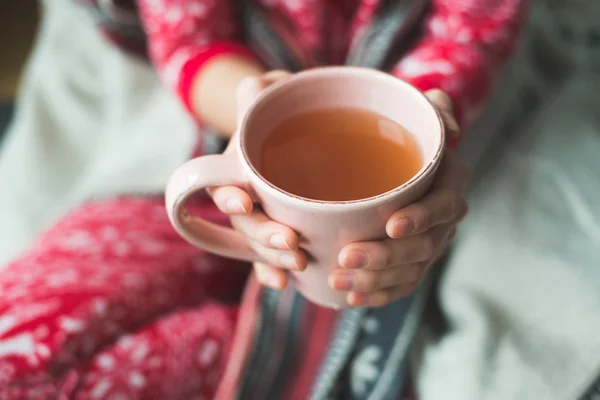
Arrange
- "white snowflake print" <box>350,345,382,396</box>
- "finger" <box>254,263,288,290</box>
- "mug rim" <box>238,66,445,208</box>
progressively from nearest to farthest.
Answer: "mug rim" <box>238,66,445,208</box> < "finger" <box>254,263,288,290</box> < "white snowflake print" <box>350,345,382,396</box>

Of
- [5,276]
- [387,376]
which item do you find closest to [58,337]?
[5,276]

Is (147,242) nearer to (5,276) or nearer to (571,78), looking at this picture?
(5,276)

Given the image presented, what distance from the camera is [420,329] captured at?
545 millimetres

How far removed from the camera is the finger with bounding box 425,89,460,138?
1.30 feet

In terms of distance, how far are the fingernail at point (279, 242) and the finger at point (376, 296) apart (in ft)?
0.27

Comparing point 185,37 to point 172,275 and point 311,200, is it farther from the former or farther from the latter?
point 311,200

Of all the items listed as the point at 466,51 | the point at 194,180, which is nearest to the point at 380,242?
the point at 194,180

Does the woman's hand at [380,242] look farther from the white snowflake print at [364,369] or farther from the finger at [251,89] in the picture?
the white snowflake print at [364,369]

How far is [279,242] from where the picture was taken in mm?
354

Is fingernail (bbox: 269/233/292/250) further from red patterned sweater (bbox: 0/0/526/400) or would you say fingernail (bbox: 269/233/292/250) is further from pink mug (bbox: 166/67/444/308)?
red patterned sweater (bbox: 0/0/526/400)

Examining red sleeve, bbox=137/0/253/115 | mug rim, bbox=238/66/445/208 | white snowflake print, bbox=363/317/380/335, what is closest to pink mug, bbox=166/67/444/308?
mug rim, bbox=238/66/445/208

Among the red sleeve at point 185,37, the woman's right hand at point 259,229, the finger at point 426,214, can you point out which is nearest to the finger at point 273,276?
the woman's right hand at point 259,229

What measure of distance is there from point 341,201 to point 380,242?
41mm

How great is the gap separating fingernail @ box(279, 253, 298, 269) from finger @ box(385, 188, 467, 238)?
0.20 ft
